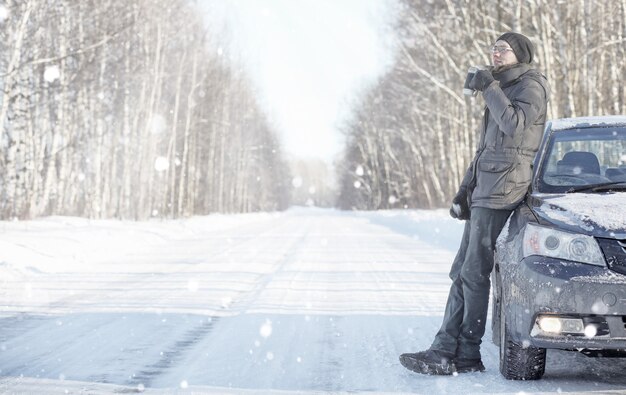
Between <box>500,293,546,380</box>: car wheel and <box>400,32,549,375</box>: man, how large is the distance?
0.35m

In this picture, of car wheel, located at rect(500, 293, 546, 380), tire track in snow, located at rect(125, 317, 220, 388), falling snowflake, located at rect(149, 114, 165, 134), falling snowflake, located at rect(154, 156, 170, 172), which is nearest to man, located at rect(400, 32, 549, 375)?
car wheel, located at rect(500, 293, 546, 380)

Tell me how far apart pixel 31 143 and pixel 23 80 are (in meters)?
4.13

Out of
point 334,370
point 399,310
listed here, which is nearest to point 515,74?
point 334,370

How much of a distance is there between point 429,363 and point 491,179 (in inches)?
46.1

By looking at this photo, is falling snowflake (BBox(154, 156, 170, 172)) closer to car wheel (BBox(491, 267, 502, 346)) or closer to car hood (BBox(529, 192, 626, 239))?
car wheel (BBox(491, 267, 502, 346))

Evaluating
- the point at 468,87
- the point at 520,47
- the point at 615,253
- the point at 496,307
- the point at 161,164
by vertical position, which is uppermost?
the point at 161,164

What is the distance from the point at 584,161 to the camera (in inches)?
183

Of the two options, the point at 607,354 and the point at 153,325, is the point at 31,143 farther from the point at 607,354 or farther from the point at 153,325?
the point at 607,354

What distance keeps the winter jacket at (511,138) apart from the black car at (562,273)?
160mm

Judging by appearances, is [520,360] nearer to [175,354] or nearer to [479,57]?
[175,354]

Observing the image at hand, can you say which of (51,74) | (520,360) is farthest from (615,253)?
(51,74)

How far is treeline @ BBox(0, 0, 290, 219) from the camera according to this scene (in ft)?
63.4

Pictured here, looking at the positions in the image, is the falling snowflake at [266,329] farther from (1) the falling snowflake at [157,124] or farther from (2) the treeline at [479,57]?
(1) the falling snowflake at [157,124]

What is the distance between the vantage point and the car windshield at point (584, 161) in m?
4.43
